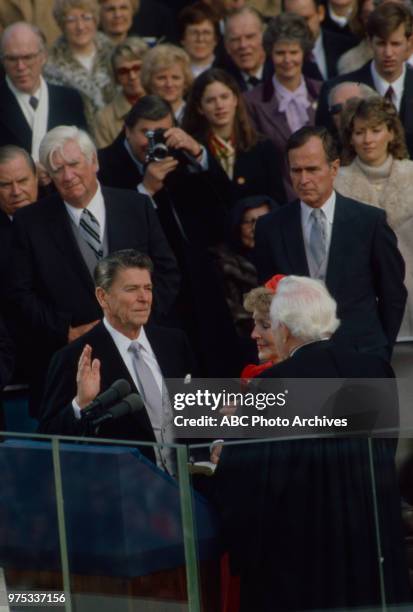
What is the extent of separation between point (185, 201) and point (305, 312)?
2.60m

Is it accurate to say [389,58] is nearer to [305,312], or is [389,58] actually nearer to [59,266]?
[59,266]

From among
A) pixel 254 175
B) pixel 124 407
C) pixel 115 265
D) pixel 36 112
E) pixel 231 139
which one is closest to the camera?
pixel 124 407

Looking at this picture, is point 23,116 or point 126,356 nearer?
point 126,356

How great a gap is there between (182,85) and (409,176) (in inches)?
68.6

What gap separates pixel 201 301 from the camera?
366 inches

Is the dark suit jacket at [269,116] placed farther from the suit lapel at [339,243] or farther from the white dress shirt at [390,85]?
the suit lapel at [339,243]

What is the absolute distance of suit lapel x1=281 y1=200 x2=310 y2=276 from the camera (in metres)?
8.77

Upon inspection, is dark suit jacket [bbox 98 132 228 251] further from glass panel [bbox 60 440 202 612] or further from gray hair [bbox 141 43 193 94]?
glass panel [bbox 60 440 202 612]

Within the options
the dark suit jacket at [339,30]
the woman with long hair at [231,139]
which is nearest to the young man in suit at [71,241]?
the woman with long hair at [231,139]

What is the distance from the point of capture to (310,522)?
21.2 feet

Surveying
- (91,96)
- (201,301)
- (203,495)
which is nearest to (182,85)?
(91,96)

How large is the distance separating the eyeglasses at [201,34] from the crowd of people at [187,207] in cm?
26

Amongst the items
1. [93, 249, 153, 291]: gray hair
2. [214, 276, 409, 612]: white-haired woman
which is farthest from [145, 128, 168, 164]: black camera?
[214, 276, 409, 612]: white-haired woman

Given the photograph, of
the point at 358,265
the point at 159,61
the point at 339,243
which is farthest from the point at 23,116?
the point at 358,265
